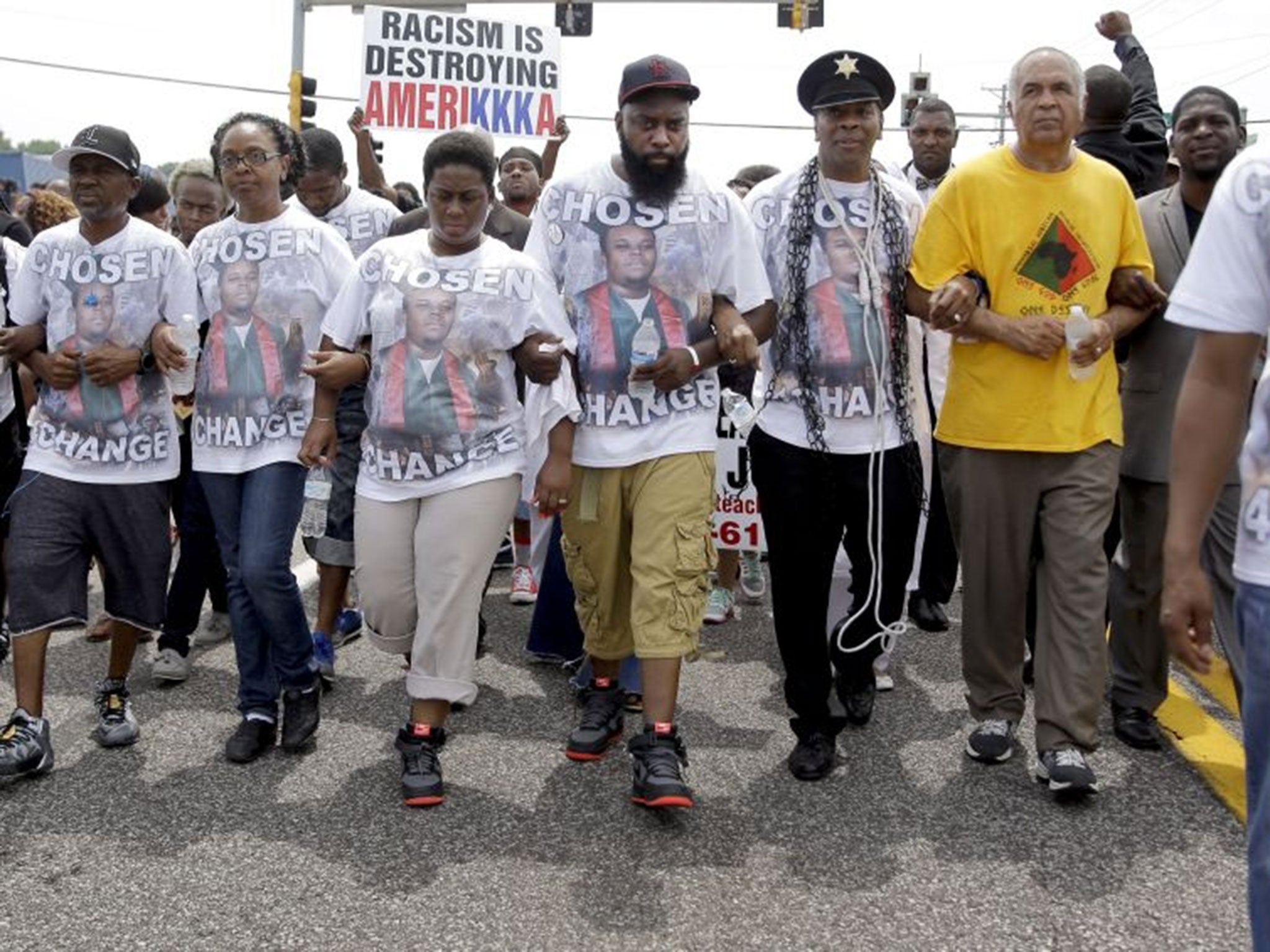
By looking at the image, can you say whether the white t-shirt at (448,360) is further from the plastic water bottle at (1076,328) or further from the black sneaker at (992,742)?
the black sneaker at (992,742)

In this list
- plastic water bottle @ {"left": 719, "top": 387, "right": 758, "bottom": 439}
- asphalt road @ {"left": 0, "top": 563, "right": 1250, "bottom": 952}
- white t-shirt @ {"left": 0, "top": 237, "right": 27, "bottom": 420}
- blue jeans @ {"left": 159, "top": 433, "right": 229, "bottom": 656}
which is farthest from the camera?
blue jeans @ {"left": 159, "top": 433, "right": 229, "bottom": 656}

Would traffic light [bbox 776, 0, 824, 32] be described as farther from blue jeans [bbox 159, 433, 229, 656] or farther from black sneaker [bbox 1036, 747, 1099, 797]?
black sneaker [bbox 1036, 747, 1099, 797]

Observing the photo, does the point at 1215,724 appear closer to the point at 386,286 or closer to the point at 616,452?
the point at 616,452

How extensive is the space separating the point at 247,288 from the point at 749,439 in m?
1.74

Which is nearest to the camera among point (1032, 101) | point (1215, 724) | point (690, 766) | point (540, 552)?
point (1032, 101)

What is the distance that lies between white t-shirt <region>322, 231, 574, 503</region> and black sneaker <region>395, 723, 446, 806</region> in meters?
0.73

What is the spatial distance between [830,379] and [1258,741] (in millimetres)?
2383

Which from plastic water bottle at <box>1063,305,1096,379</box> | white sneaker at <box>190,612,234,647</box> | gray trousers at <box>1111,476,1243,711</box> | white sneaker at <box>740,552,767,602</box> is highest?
plastic water bottle at <box>1063,305,1096,379</box>

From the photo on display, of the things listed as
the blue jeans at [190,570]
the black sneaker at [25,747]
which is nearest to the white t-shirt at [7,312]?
the blue jeans at [190,570]

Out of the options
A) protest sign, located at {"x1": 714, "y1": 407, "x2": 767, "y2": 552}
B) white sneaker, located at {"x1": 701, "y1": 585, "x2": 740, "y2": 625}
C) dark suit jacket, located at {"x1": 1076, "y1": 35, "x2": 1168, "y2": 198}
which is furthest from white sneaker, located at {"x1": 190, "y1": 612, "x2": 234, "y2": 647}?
dark suit jacket, located at {"x1": 1076, "y1": 35, "x2": 1168, "y2": 198}

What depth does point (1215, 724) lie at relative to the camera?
4922 mm

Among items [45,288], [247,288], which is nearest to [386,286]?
[247,288]

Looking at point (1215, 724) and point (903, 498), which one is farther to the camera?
point (1215, 724)

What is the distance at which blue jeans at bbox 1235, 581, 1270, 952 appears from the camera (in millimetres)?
2117
